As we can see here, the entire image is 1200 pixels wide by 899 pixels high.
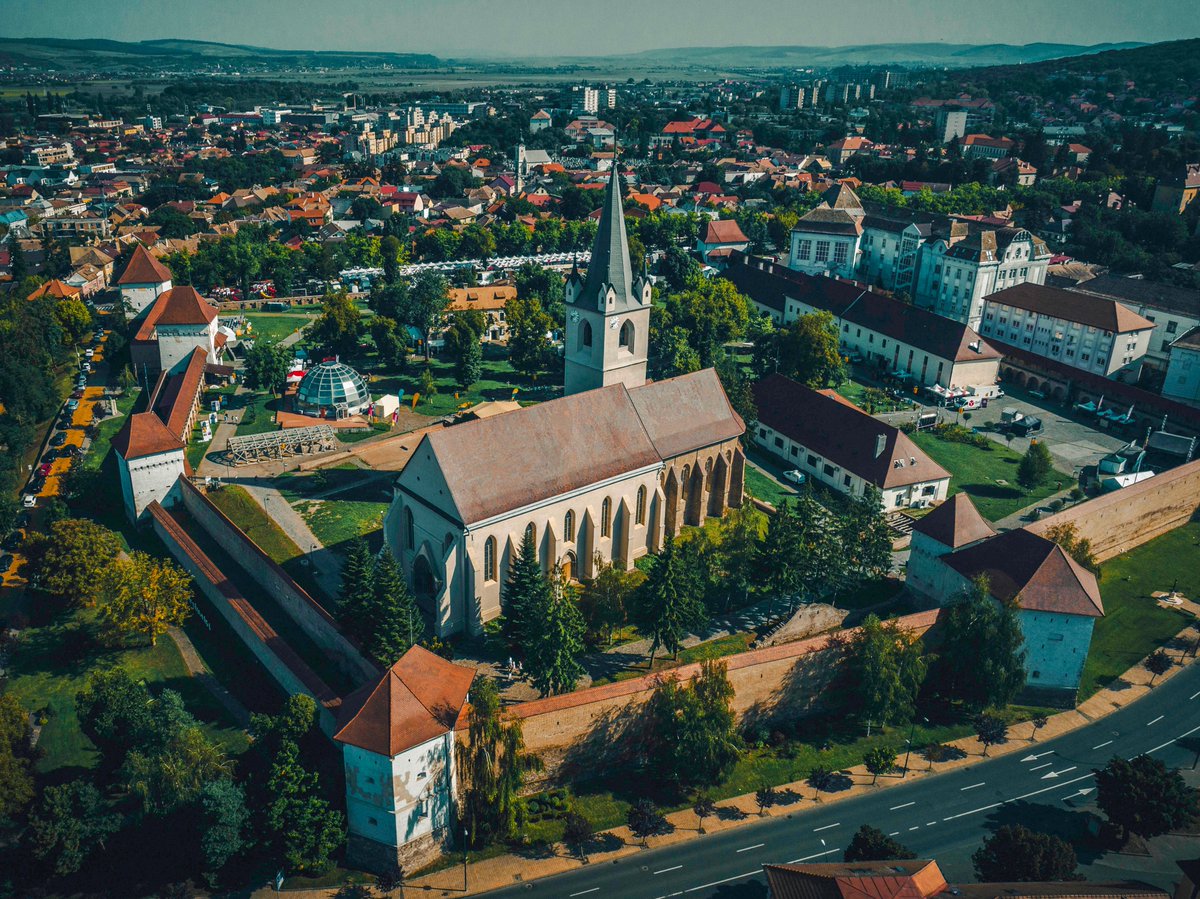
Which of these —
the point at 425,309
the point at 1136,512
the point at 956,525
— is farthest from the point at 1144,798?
the point at 425,309

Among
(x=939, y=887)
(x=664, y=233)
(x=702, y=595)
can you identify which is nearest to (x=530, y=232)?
(x=664, y=233)

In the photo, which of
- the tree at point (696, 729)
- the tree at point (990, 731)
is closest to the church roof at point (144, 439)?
the tree at point (696, 729)

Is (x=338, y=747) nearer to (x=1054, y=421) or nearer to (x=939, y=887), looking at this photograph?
(x=939, y=887)

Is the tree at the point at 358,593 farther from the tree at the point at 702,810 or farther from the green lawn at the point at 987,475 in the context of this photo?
the green lawn at the point at 987,475

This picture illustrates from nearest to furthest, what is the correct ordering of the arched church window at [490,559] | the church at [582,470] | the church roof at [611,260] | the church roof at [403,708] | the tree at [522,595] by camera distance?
the church roof at [403,708]
the tree at [522,595]
the church at [582,470]
the arched church window at [490,559]
the church roof at [611,260]

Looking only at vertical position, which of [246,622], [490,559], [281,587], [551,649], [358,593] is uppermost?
[358,593]

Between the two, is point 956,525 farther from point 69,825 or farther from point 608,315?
point 69,825
